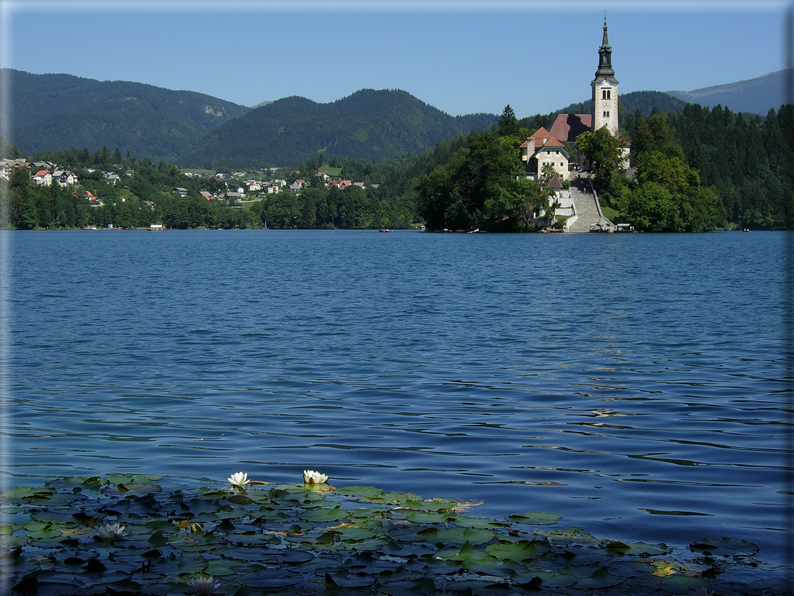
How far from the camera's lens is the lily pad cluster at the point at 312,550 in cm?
541

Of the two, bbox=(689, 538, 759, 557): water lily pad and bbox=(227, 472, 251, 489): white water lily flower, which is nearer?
bbox=(689, 538, 759, 557): water lily pad

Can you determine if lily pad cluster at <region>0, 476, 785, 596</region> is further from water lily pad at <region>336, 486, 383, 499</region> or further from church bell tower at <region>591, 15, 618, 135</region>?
church bell tower at <region>591, 15, 618, 135</region>

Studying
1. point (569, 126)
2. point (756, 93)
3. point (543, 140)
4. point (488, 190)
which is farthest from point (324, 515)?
point (569, 126)

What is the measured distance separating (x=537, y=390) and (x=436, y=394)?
1.82 meters

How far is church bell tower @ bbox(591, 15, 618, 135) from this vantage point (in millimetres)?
143500

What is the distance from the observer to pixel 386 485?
8.30 m

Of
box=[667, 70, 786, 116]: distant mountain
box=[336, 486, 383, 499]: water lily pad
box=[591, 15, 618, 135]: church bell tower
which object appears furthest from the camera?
box=[591, 15, 618, 135]: church bell tower

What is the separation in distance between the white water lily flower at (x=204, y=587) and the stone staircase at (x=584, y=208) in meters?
126

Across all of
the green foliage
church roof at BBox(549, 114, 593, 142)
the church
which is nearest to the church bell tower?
the church

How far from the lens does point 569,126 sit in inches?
6186

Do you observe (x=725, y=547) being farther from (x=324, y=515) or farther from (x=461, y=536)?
(x=324, y=515)

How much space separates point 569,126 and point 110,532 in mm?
159960

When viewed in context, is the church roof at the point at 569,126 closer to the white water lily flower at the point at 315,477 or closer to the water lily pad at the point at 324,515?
the white water lily flower at the point at 315,477

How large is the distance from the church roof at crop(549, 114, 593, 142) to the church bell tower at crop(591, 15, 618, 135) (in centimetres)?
758
